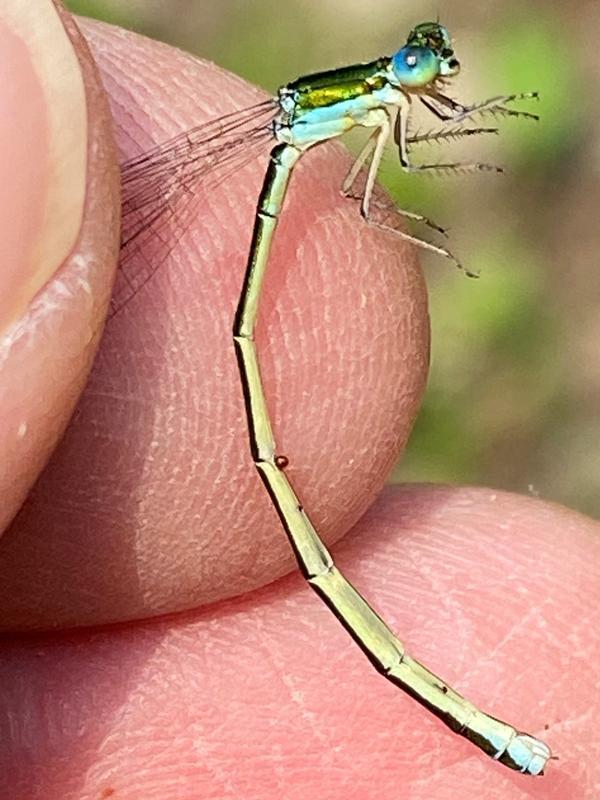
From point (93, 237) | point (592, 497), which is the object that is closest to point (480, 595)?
point (93, 237)

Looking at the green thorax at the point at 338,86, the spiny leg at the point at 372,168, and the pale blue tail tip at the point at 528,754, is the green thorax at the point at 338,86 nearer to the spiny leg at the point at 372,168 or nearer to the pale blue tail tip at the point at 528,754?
the spiny leg at the point at 372,168

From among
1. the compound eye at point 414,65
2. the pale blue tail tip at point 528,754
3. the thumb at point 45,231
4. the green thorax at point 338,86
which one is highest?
the compound eye at point 414,65

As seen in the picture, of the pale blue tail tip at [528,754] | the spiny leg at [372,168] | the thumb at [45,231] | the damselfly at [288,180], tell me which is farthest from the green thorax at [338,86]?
the pale blue tail tip at [528,754]

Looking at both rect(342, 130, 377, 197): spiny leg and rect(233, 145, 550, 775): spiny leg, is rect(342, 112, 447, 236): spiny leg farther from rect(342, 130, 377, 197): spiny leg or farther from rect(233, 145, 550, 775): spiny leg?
rect(233, 145, 550, 775): spiny leg

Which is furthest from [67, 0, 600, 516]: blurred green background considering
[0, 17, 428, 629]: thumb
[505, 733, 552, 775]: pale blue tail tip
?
[505, 733, 552, 775]: pale blue tail tip

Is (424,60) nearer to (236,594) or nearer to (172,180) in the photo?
(172,180)

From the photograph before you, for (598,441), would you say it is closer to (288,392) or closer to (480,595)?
(480,595)
